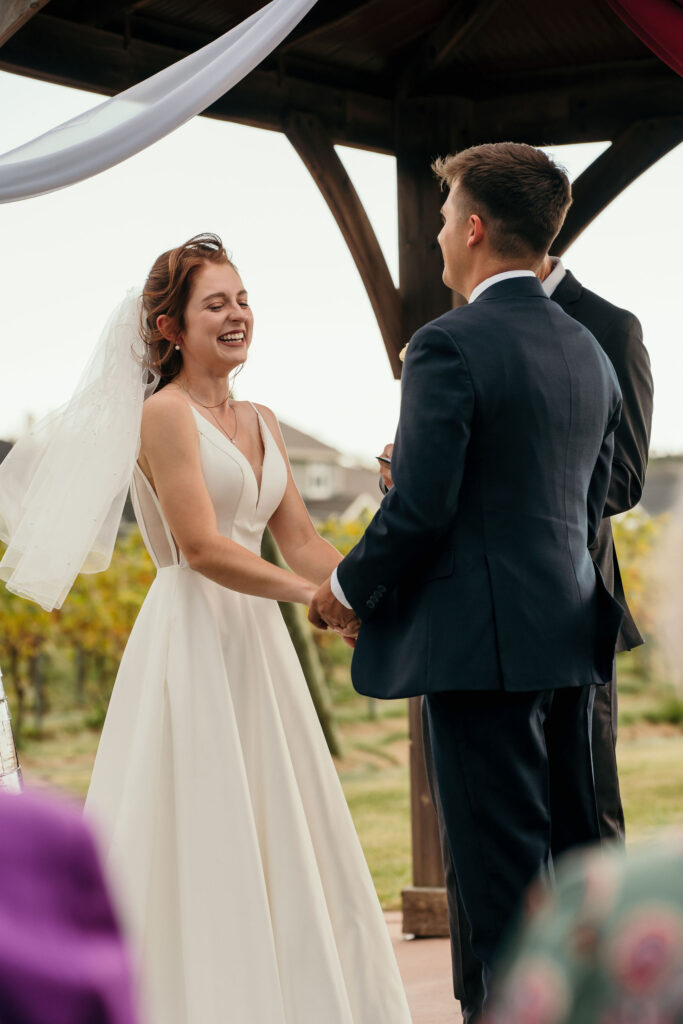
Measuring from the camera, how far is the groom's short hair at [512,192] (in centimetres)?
216

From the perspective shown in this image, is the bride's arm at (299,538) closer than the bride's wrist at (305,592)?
No

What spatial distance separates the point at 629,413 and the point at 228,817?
121cm

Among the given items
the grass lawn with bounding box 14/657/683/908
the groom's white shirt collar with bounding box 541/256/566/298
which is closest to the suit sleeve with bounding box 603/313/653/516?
the groom's white shirt collar with bounding box 541/256/566/298

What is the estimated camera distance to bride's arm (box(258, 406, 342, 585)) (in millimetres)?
2885

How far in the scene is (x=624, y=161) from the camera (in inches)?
148

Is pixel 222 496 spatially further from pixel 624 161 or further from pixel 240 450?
pixel 624 161

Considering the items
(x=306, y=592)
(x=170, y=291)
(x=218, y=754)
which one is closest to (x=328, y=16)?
(x=170, y=291)

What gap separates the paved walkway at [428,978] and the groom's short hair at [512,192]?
76.6 inches

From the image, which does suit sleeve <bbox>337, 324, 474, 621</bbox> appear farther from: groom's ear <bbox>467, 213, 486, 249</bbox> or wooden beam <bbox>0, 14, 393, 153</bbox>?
wooden beam <bbox>0, 14, 393, 153</bbox>

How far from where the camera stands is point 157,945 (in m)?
2.44

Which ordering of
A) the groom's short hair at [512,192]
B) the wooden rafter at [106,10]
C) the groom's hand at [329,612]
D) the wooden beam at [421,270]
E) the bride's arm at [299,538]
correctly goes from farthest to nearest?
the wooden beam at [421,270] < the wooden rafter at [106,10] < the bride's arm at [299,538] < the groom's hand at [329,612] < the groom's short hair at [512,192]

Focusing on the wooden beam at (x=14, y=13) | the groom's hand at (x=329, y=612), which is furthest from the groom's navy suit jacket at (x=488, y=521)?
the wooden beam at (x=14, y=13)

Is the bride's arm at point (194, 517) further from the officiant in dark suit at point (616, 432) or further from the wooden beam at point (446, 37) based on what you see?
the wooden beam at point (446, 37)

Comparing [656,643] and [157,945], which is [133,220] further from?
[157,945]
